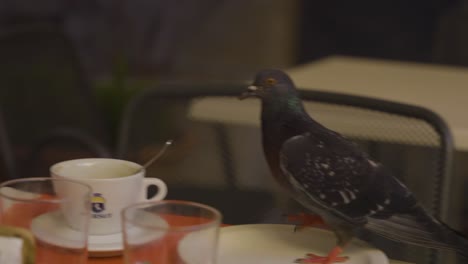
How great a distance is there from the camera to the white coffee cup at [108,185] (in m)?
0.89

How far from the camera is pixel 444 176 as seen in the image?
1.39m

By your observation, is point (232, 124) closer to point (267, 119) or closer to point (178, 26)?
point (267, 119)

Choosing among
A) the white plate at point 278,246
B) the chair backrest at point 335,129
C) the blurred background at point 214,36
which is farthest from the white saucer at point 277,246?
the blurred background at point 214,36

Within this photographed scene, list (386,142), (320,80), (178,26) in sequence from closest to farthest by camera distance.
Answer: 1. (386,142)
2. (320,80)
3. (178,26)

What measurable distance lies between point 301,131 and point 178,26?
3.05 metres

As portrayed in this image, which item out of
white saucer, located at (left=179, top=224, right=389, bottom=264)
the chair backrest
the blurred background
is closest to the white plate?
white saucer, located at (left=179, top=224, right=389, bottom=264)

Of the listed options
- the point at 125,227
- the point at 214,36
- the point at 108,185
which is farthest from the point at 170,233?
the point at 214,36

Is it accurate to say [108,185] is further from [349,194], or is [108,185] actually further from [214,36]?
[214,36]

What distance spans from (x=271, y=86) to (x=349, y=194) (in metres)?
0.15

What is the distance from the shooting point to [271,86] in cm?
97

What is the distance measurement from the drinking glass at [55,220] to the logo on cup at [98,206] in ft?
0.16

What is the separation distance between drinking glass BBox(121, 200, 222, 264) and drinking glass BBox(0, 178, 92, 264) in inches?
2.5

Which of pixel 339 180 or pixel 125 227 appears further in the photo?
pixel 339 180

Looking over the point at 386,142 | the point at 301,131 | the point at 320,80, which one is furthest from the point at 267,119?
the point at 320,80
